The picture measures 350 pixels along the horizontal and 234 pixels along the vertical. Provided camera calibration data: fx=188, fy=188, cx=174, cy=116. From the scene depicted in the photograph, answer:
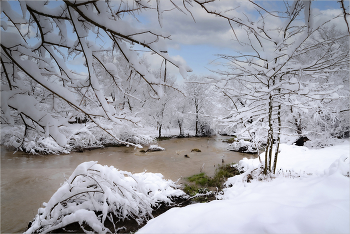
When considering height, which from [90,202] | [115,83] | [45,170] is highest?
[115,83]

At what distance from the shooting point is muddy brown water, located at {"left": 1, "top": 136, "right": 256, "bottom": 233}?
5.01 metres

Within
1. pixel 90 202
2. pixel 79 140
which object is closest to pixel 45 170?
pixel 79 140

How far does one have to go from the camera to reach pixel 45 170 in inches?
342

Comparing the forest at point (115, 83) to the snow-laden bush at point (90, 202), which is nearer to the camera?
the forest at point (115, 83)

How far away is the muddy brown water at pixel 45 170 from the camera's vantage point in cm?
501

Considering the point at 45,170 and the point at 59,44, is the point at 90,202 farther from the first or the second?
the point at 45,170

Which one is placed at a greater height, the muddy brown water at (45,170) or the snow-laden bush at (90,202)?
the snow-laden bush at (90,202)

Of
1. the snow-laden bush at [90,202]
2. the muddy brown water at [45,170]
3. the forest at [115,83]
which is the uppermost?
the forest at [115,83]

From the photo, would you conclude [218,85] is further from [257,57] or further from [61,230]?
[61,230]

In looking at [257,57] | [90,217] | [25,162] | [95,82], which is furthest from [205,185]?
[25,162]

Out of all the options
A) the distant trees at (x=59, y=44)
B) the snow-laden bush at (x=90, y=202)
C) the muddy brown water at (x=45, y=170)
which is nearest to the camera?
the distant trees at (x=59, y=44)

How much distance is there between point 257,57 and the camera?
3.83 metres

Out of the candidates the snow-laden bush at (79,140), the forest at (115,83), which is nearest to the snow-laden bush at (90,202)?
the forest at (115,83)

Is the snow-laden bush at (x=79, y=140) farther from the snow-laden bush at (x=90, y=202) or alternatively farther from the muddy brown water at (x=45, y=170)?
the snow-laden bush at (x=90, y=202)
